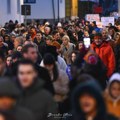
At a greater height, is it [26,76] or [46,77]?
[26,76]

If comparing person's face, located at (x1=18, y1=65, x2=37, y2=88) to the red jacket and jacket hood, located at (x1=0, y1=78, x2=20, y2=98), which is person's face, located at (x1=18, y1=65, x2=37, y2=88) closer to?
jacket hood, located at (x1=0, y1=78, x2=20, y2=98)

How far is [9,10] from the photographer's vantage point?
1911 inches

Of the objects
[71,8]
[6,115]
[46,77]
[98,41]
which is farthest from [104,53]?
[71,8]

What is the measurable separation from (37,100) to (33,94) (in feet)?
0.29

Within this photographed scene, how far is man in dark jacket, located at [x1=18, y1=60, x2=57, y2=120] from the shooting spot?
9586 mm

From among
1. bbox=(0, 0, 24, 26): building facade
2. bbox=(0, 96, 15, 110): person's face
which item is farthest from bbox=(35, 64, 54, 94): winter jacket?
bbox=(0, 0, 24, 26): building facade

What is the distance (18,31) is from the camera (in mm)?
30891

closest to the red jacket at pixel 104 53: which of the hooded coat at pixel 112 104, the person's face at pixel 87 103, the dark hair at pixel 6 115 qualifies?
the hooded coat at pixel 112 104

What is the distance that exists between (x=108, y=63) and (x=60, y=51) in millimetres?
3254

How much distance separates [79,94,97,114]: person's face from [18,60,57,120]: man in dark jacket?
103 cm

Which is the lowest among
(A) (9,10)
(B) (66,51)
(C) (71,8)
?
(C) (71,8)

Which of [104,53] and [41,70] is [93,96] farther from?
[104,53]

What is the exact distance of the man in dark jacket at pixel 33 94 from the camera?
377 inches

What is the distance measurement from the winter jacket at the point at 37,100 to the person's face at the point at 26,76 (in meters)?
0.05
